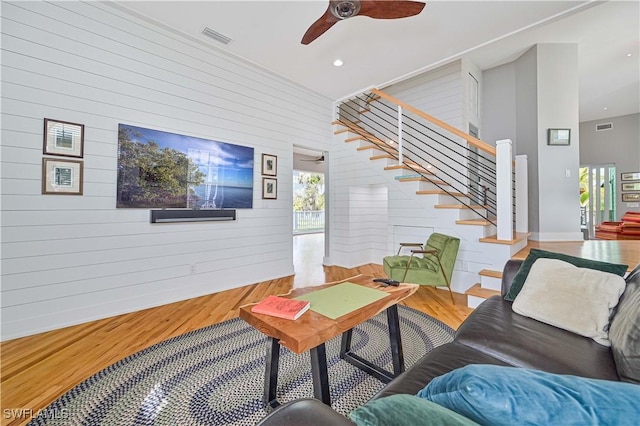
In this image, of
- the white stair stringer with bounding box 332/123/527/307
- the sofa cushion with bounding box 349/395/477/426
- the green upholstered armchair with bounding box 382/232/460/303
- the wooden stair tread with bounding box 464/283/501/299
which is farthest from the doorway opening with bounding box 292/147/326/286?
the sofa cushion with bounding box 349/395/477/426

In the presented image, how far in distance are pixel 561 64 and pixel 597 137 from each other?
5108 mm

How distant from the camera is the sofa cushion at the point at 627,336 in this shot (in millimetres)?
986

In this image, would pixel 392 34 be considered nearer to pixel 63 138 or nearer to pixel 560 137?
pixel 560 137

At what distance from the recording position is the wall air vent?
122 inches

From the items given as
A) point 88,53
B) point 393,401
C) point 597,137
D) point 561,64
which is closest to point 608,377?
point 393,401

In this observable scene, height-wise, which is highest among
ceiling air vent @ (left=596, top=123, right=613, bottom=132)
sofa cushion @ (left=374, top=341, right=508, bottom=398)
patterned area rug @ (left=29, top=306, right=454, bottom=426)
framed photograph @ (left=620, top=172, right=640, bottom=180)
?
ceiling air vent @ (left=596, top=123, right=613, bottom=132)

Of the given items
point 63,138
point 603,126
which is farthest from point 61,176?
point 603,126

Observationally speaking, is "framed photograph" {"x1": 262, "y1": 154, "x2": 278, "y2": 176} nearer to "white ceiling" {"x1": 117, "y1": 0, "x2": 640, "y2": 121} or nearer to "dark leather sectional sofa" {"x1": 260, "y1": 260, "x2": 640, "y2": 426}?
"white ceiling" {"x1": 117, "y1": 0, "x2": 640, "y2": 121}

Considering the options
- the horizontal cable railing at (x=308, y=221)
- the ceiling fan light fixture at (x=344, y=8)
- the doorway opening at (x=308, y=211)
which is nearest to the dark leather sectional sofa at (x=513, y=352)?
the ceiling fan light fixture at (x=344, y=8)

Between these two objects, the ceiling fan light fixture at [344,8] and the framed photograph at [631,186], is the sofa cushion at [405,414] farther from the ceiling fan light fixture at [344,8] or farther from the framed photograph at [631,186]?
the framed photograph at [631,186]

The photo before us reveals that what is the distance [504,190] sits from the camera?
309cm

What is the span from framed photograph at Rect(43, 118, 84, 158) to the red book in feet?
8.21

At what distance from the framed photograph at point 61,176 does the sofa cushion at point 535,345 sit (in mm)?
3427

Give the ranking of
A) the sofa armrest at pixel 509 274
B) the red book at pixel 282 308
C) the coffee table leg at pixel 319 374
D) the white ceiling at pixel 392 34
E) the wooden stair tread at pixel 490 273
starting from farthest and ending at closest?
the wooden stair tread at pixel 490 273 → the white ceiling at pixel 392 34 → the sofa armrest at pixel 509 274 → the red book at pixel 282 308 → the coffee table leg at pixel 319 374
